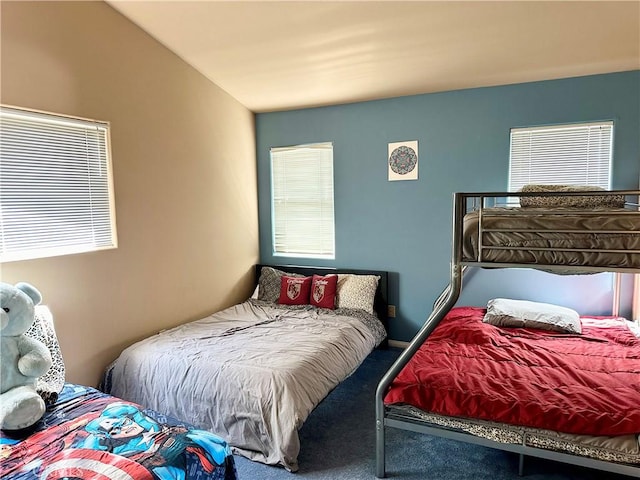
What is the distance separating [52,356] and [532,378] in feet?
8.05

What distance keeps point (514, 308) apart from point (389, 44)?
2.08 m

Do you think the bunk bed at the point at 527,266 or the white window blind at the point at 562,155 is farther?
the white window blind at the point at 562,155

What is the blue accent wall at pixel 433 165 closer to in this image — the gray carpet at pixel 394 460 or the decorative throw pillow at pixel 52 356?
the gray carpet at pixel 394 460

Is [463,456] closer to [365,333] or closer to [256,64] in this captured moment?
[365,333]

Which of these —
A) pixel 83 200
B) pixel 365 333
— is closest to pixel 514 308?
pixel 365 333

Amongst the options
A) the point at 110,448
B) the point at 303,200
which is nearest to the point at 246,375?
the point at 110,448

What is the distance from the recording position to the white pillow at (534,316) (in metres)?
2.76

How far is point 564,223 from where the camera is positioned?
1.66 meters

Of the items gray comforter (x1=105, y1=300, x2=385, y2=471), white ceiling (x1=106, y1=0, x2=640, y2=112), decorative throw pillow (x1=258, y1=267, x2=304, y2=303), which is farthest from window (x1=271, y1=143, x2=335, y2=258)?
gray comforter (x1=105, y1=300, x2=385, y2=471)

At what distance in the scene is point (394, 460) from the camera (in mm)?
2199

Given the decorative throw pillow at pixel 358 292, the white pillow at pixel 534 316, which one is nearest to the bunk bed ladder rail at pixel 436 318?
the white pillow at pixel 534 316

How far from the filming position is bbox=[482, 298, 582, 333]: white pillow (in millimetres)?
2756

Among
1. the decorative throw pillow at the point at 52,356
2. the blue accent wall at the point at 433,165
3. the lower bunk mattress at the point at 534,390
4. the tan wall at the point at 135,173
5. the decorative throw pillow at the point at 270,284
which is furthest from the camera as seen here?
the decorative throw pillow at the point at 270,284

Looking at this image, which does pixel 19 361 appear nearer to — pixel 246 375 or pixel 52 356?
pixel 52 356
